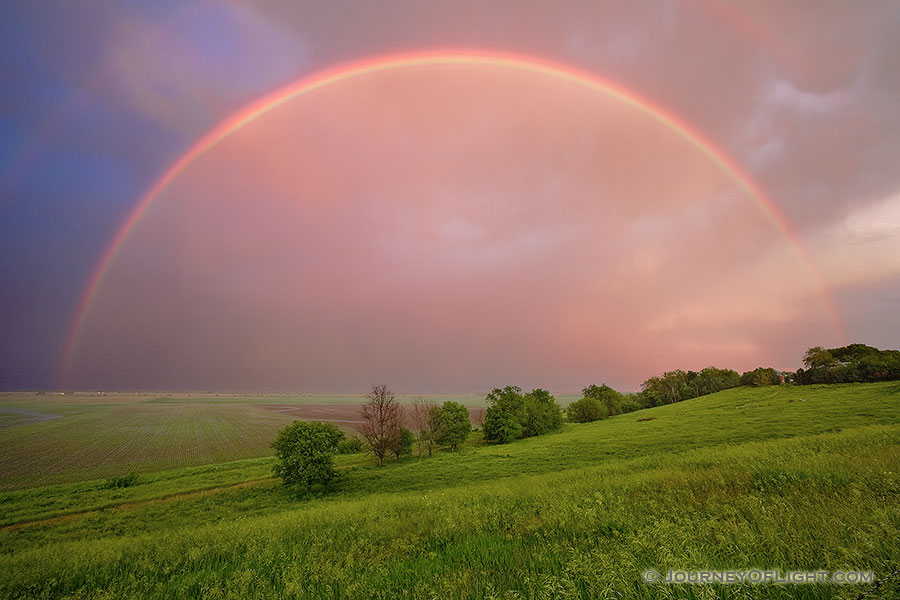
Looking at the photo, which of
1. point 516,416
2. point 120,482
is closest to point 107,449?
point 120,482

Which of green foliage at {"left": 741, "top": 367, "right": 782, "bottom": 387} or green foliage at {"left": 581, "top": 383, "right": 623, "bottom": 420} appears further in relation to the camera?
green foliage at {"left": 581, "top": 383, "right": 623, "bottom": 420}

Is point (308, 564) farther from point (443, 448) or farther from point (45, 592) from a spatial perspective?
point (443, 448)

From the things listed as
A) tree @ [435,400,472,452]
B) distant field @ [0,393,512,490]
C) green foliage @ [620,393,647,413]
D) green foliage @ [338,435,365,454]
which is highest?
tree @ [435,400,472,452]

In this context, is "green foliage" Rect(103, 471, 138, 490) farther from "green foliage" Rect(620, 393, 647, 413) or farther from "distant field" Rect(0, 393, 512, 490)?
"green foliage" Rect(620, 393, 647, 413)

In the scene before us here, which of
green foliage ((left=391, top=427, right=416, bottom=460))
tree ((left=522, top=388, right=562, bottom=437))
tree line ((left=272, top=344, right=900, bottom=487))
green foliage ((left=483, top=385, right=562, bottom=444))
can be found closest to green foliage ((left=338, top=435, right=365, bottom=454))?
tree line ((left=272, top=344, right=900, bottom=487))

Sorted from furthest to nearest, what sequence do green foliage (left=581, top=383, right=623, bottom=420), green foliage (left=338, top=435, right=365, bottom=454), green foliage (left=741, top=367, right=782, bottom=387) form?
1. green foliage (left=581, top=383, right=623, bottom=420)
2. green foliage (left=741, top=367, right=782, bottom=387)
3. green foliage (left=338, top=435, right=365, bottom=454)

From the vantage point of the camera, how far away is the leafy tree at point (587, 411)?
347 feet

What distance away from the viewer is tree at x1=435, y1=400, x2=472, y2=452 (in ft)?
233

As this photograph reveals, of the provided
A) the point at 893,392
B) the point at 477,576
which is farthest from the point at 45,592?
the point at 893,392

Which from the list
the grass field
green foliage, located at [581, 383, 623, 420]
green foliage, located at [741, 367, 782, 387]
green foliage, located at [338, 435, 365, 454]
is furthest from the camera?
green foliage, located at [581, 383, 623, 420]

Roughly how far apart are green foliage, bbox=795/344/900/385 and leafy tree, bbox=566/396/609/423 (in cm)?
4897

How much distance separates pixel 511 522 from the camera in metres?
9.62

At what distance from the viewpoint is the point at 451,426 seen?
234 ft

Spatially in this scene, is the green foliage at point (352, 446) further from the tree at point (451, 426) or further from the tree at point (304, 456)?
the tree at point (304, 456)
